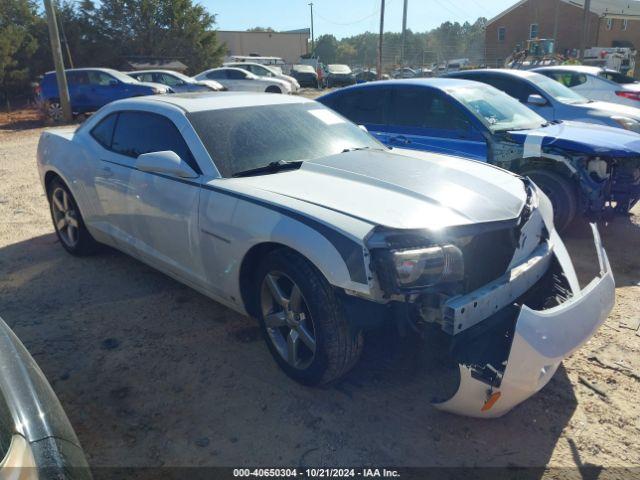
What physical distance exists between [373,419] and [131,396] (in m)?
1.36

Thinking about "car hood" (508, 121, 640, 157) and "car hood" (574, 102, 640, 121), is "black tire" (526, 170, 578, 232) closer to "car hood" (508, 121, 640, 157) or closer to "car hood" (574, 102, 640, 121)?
"car hood" (508, 121, 640, 157)

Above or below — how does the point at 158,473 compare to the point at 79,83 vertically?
below

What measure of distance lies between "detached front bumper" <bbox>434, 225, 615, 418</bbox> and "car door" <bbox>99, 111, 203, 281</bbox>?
1.85 meters

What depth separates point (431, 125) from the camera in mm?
5609

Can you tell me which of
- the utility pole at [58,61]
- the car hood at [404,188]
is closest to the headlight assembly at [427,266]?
the car hood at [404,188]

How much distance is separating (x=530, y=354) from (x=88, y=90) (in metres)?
17.3

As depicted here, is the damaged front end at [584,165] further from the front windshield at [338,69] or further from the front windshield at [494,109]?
the front windshield at [338,69]

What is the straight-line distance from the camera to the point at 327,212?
8.56ft

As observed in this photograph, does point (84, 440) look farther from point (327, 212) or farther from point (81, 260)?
point (81, 260)

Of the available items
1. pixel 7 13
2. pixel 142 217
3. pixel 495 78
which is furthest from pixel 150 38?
pixel 142 217

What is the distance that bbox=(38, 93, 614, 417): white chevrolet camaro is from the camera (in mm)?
2352

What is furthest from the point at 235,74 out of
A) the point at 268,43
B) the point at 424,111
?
the point at 268,43

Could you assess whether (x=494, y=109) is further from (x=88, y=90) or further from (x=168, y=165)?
(x=88, y=90)

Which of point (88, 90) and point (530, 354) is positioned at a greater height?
point (88, 90)
